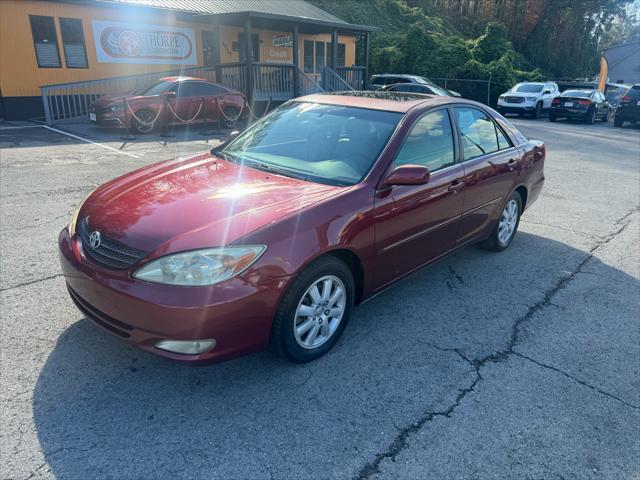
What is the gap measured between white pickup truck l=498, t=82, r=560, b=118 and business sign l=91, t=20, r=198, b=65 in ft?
47.5

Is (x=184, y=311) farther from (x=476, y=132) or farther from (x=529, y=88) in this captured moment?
(x=529, y=88)

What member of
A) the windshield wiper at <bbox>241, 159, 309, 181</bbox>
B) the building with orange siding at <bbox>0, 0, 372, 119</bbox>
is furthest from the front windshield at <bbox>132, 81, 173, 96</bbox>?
the windshield wiper at <bbox>241, 159, 309, 181</bbox>

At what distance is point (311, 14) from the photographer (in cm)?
2222

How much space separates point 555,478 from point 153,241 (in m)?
2.36

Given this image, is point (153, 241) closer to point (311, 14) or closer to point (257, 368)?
point (257, 368)

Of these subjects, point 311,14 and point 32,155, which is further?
point 311,14

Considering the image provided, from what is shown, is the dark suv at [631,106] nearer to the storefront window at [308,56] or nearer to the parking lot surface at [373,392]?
the storefront window at [308,56]

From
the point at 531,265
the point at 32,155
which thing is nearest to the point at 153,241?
the point at 531,265

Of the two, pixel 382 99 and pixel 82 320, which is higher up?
pixel 382 99

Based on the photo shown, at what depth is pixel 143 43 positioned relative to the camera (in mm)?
16641

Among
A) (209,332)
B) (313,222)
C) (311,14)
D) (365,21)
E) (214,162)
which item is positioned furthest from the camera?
(365,21)

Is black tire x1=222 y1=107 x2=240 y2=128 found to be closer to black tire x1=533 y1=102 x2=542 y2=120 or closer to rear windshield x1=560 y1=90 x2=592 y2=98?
black tire x1=533 y1=102 x2=542 y2=120

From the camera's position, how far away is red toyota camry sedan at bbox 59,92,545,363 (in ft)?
8.24

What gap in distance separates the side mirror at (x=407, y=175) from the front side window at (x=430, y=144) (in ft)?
0.68
